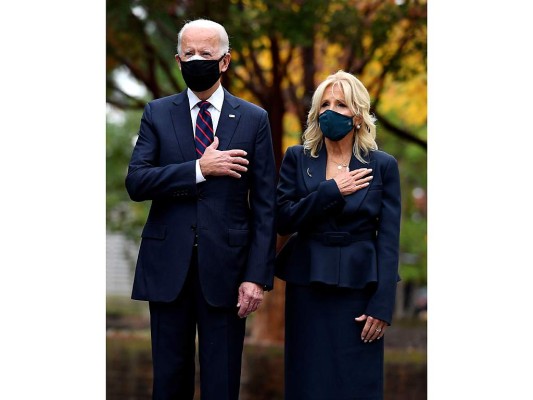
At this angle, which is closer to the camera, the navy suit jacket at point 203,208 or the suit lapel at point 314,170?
the navy suit jacket at point 203,208

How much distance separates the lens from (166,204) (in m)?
5.53

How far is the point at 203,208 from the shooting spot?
545cm

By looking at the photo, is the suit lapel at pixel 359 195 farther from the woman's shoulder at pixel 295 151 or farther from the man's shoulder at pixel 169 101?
the man's shoulder at pixel 169 101

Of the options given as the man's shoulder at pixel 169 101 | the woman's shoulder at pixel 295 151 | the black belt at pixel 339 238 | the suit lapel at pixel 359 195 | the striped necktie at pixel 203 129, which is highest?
the man's shoulder at pixel 169 101

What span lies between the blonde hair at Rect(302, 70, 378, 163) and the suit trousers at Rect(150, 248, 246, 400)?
93 centimetres

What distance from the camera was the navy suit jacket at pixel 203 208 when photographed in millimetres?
5414

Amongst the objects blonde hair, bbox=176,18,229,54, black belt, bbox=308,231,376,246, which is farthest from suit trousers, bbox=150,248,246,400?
blonde hair, bbox=176,18,229,54

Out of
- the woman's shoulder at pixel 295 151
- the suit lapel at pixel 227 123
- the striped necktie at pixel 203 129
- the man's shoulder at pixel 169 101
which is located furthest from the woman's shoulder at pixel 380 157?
the man's shoulder at pixel 169 101

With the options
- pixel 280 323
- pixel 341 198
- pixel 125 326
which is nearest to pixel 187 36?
pixel 341 198

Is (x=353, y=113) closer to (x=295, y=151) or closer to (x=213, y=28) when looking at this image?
(x=295, y=151)

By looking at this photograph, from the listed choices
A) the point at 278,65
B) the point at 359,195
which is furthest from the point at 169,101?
the point at 278,65

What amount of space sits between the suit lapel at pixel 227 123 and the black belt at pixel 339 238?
71 cm

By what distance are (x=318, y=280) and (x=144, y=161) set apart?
1124mm

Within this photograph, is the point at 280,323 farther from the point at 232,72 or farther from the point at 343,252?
the point at 343,252
